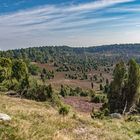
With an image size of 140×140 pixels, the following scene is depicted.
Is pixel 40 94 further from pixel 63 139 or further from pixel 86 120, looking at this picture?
pixel 63 139

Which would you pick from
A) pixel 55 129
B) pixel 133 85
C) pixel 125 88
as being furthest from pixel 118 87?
pixel 55 129

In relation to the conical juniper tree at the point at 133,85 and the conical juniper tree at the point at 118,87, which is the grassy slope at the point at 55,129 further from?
the conical juniper tree at the point at 118,87

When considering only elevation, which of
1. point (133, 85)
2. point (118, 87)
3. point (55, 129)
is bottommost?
point (118, 87)

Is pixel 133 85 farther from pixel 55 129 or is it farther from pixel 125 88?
pixel 55 129

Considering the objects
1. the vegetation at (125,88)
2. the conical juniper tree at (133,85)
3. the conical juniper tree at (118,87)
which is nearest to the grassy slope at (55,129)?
the conical juniper tree at (133,85)

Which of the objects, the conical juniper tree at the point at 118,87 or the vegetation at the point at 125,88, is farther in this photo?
the conical juniper tree at the point at 118,87

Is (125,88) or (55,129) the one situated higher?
(55,129)

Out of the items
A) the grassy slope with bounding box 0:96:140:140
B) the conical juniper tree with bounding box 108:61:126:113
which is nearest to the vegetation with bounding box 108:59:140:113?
the conical juniper tree with bounding box 108:61:126:113

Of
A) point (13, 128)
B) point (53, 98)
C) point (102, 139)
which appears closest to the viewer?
point (13, 128)

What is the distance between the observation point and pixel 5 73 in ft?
293

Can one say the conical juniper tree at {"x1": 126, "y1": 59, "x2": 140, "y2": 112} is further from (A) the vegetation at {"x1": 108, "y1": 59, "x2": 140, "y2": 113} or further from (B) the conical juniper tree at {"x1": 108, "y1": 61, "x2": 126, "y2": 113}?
(B) the conical juniper tree at {"x1": 108, "y1": 61, "x2": 126, "y2": 113}

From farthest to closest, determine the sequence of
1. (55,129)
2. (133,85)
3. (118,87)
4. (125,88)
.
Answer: (118,87)
(125,88)
(133,85)
(55,129)

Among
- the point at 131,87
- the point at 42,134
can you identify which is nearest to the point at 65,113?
the point at 42,134

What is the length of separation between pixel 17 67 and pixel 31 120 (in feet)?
265
